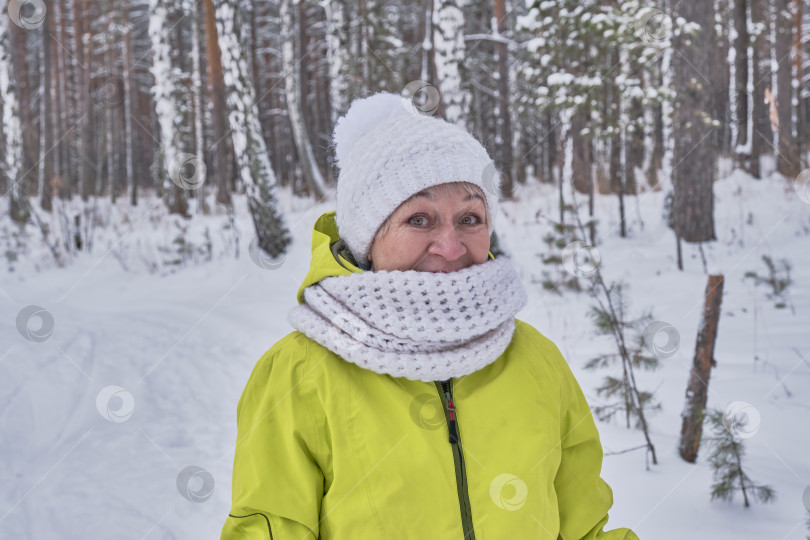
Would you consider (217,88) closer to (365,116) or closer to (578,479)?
(365,116)

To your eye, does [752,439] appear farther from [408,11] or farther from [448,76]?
[408,11]

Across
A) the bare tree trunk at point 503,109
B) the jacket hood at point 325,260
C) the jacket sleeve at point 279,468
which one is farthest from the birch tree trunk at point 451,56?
the jacket sleeve at point 279,468

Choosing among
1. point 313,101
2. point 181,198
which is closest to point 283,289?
point 181,198

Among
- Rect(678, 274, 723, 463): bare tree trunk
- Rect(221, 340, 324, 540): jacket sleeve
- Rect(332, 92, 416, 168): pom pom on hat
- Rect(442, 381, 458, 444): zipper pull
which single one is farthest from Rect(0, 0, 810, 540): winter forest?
Rect(221, 340, 324, 540): jacket sleeve

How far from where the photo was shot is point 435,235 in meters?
1.54

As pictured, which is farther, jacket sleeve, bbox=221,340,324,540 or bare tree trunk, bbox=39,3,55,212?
bare tree trunk, bbox=39,3,55,212

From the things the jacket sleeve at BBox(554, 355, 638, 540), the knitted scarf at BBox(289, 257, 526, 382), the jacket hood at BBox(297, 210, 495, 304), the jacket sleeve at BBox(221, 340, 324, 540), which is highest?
the jacket hood at BBox(297, 210, 495, 304)

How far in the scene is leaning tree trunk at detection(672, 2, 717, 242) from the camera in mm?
7754

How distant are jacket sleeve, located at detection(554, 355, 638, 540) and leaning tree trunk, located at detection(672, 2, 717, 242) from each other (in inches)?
272

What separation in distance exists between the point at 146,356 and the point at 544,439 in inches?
158

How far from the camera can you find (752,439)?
3186 millimetres

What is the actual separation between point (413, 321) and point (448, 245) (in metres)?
0.23

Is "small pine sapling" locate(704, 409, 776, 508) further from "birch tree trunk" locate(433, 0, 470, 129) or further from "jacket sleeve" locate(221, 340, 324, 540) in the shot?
"birch tree trunk" locate(433, 0, 470, 129)

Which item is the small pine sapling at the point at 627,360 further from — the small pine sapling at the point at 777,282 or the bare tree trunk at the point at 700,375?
the small pine sapling at the point at 777,282
